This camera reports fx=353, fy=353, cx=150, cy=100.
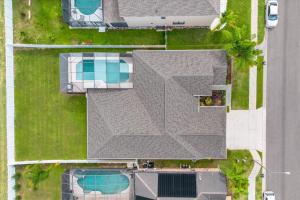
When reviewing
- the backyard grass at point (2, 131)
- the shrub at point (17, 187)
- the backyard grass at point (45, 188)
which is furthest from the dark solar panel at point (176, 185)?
the backyard grass at point (2, 131)

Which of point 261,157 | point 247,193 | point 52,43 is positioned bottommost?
point 247,193

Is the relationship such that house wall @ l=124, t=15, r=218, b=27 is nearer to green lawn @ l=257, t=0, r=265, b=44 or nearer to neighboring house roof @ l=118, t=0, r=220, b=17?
neighboring house roof @ l=118, t=0, r=220, b=17

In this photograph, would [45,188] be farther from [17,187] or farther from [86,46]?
[86,46]

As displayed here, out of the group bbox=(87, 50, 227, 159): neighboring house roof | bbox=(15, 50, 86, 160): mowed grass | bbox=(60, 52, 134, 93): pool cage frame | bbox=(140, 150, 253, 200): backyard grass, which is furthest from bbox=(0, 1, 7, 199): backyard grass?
bbox=(140, 150, 253, 200): backyard grass

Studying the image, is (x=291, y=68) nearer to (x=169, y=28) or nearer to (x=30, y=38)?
(x=169, y=28)

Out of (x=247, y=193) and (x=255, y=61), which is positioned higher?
(x=255, y=61)

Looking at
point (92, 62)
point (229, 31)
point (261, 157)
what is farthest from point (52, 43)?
point (261, 157)
